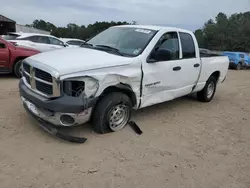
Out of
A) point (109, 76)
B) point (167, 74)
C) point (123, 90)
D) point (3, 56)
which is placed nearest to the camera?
point (109, 76)

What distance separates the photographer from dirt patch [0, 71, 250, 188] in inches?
125

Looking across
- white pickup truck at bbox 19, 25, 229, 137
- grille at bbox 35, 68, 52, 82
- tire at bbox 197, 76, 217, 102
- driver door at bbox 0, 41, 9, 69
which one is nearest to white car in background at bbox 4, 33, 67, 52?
driver door at bbox 0, 41, 9, 69

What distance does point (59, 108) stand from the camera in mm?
3650

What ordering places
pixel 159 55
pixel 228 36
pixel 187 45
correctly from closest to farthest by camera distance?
pixel 159 55, pixel 187 45, pixel 228 36

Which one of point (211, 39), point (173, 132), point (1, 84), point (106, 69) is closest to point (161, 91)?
point (173, 132)

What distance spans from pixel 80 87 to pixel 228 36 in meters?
47.8

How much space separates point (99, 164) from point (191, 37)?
12.8ft

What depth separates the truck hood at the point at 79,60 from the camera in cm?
371

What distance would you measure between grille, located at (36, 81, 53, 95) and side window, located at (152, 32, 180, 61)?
6.57ft

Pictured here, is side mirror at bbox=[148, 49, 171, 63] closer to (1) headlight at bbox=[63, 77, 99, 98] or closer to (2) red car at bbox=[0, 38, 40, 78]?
(1) headlight at bbox=[63, 77, 99, 98]

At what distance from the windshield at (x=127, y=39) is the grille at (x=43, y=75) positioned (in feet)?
4.73

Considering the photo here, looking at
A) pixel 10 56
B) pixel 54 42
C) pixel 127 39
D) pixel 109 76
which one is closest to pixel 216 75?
pixel 127 39

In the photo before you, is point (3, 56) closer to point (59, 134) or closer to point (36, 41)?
point (36, 41)

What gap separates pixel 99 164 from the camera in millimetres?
3494
